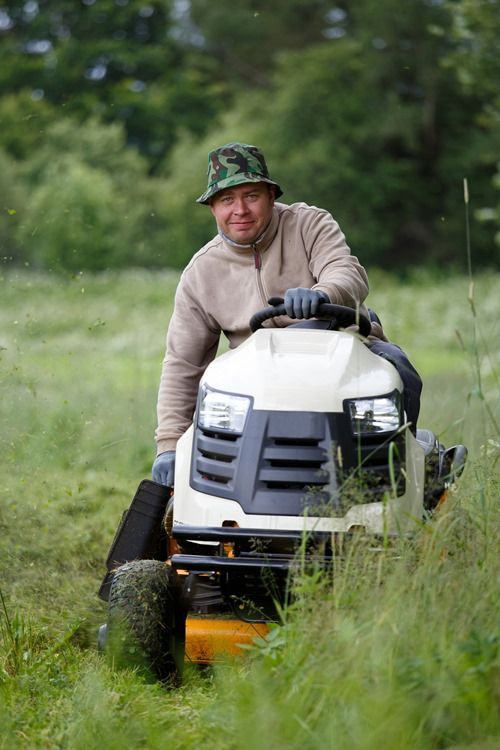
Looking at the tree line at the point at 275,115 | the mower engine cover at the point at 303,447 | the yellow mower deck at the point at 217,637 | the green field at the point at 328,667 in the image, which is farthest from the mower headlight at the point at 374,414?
the tree line at the point at 275,115

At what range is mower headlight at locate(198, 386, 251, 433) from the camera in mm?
3389

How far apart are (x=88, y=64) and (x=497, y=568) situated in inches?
1598

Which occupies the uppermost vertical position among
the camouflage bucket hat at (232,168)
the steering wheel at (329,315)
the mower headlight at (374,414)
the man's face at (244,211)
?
the camouflage bucket hat at (232,168)

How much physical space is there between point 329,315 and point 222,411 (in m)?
0.51

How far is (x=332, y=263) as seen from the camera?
404 centimetres

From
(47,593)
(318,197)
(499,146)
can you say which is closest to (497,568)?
(47,593)

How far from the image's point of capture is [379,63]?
35.4 meters

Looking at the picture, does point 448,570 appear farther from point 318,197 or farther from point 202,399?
point 318,197

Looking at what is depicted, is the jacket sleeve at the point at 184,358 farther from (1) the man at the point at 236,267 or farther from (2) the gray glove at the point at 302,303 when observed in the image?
(2) the gray glove at the point at 302,303

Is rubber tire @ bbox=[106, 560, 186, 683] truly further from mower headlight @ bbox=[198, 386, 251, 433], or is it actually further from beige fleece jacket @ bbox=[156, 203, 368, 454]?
beige fleece jacket @ bbox=[156, 203, 368, 454]

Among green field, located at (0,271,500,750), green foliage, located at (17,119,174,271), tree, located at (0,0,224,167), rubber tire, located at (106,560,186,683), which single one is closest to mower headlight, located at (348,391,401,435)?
green field, located at (0,271,500,750)

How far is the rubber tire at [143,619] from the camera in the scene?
350 centimetres

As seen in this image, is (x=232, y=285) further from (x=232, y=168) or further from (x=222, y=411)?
(x=222, y=411)

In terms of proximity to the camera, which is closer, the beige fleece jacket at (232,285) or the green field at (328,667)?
the green field at (328,667)
